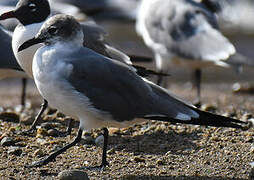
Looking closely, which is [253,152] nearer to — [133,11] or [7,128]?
[7,128]

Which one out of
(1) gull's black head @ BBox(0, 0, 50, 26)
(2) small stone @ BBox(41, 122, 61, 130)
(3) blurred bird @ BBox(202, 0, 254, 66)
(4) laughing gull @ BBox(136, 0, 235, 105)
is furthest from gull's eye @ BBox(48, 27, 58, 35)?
(3) blurred bird @ BBox(202, 0, 254, 66)

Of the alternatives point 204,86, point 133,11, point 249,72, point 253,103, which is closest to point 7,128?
point 253,103

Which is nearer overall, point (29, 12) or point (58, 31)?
point (58, 31)

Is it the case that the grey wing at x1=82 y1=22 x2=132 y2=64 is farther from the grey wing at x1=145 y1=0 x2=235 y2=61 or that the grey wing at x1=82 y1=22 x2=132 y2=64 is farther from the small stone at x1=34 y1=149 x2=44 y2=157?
the grey wing at x1=145 y1=0 x2=235 y2=61

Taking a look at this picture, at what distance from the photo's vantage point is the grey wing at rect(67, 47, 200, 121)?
5023 mm

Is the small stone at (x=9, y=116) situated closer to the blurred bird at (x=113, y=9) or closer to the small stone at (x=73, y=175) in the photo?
the small stone at (x=73, y=175)

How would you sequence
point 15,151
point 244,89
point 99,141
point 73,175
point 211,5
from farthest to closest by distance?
point 244,89
point 211,5
point 99,141
point 15,151
point 73,175

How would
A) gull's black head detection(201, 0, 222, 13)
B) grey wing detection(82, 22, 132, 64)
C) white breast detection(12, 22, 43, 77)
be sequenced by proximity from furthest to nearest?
gull's black head detection(201, 0, 222, 13) → grey wing detection(82, 22, 132, 64) → white breast detection(12, 22, 43, 77)

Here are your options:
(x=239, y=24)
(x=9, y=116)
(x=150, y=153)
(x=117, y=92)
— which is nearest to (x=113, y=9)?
(x=239, y=24)

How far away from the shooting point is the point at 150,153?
567cm

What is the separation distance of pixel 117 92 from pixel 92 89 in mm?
202

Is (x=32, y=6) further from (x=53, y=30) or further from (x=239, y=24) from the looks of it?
(x=239, y=24)

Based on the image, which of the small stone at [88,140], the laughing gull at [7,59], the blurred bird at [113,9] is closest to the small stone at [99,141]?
the small stone at [88,140]

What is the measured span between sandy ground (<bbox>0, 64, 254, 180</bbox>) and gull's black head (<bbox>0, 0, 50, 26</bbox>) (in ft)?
3.62
